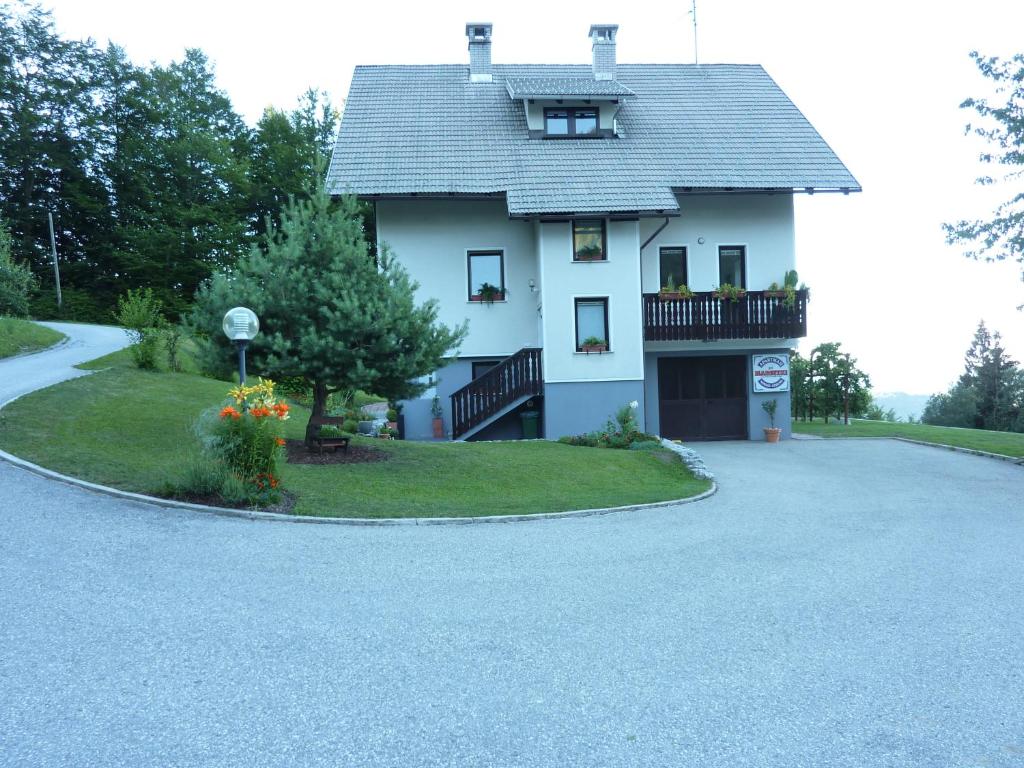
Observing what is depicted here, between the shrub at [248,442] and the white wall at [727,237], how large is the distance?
14.3 metres

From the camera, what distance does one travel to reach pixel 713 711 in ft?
13.3

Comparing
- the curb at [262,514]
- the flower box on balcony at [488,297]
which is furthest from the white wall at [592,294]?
the curb at [262,514]

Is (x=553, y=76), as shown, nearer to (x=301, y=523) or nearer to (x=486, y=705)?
(x=301, y=523)

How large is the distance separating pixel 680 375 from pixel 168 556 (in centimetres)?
1777

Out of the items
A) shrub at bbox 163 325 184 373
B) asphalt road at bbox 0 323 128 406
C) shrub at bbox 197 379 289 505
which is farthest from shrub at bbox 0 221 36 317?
shrub at bbox 197 379 289 505

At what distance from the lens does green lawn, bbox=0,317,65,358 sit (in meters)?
22.1

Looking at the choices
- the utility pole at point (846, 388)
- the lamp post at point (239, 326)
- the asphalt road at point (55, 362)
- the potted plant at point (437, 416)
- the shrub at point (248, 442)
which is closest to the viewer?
the shrub at point (248, 442)

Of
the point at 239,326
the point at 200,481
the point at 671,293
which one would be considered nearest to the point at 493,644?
the point at 200,481

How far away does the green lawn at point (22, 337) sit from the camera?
22.1 meters

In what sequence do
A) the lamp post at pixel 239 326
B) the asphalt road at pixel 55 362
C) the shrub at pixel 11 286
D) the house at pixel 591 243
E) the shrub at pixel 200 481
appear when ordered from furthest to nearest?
the shrub at pixel 11 286
the house at pixel 591 243
the asphalt road at pixel 55 362
the lamp post at pixel 239 326
the shrub at pixel 200 481

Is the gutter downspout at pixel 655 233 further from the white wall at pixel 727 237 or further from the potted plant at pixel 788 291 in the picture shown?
the potted plant at pixel 788 291

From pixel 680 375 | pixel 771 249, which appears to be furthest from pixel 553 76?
pixel 680 375

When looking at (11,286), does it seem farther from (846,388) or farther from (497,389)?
(846,388)

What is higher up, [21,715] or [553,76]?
[553,76]
